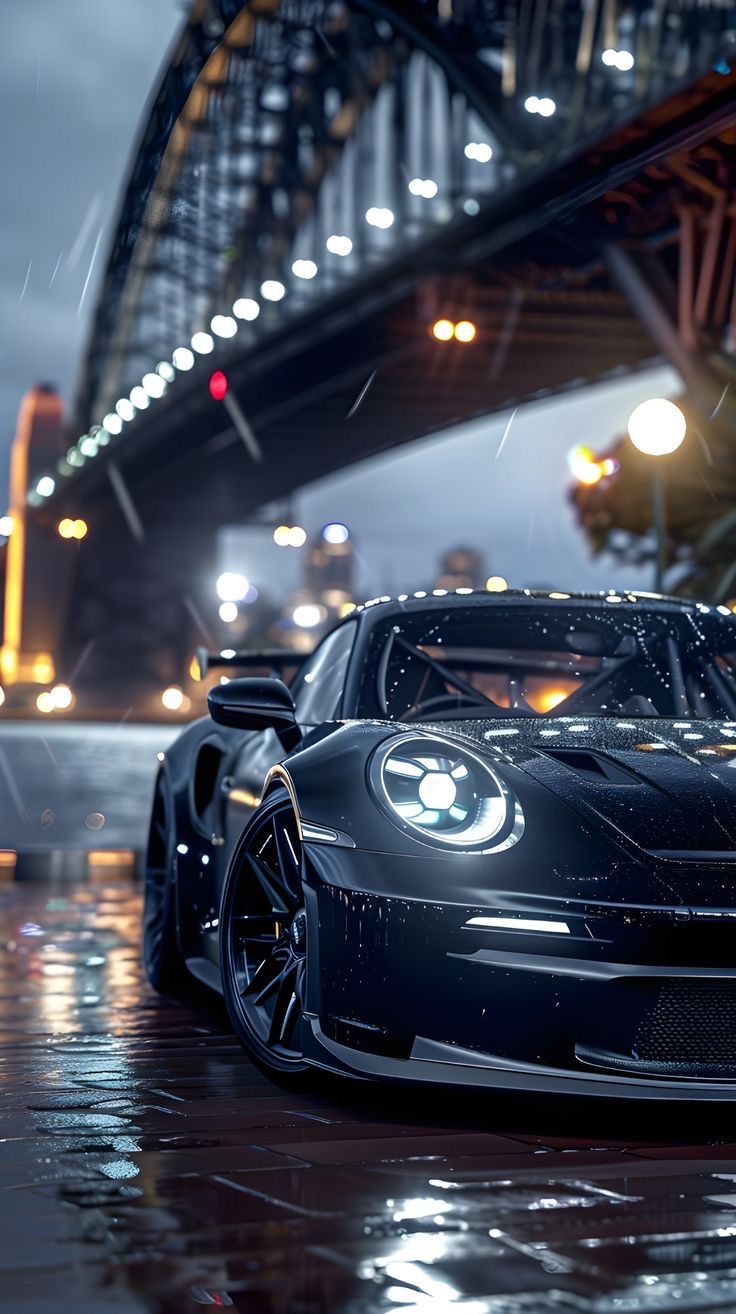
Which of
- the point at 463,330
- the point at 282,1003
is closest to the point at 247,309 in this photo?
the point at 463,330

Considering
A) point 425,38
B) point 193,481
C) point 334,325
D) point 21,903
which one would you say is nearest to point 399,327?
point 334,325

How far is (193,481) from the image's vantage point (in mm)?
52250

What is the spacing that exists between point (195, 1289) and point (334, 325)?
36.2 meters

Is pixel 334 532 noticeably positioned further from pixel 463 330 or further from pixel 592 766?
pixel 592 766

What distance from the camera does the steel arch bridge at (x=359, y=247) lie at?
25531 mm

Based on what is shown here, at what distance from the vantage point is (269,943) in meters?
Result: 3.83

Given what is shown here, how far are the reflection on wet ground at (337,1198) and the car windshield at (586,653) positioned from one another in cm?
102

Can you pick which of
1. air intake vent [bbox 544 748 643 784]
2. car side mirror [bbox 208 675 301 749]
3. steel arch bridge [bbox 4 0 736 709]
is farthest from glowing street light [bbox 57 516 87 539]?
air intake vent [bbox 544 748 643 784]

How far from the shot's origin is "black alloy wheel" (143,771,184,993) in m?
5.23

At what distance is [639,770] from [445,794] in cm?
40

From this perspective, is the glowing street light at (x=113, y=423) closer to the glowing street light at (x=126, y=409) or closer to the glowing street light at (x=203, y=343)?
the glowing street light at (x=126, y=409)

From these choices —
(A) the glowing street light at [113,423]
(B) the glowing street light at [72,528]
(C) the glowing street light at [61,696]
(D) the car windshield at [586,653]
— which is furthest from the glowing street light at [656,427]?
(C) the glowing street light at [61,696]

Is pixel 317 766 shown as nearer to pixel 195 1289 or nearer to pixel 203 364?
pixel 195 1289

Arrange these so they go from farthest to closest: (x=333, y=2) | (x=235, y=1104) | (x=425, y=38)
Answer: (x=333, y=2)
(x=425, y=38)
(x=235, y=1104)
